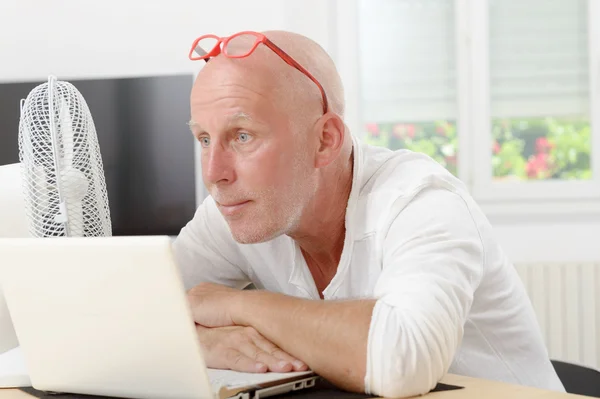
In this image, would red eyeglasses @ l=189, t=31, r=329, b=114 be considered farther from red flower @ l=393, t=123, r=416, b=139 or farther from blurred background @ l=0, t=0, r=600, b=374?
red flower @ l=393, t=123, r=416, b=139

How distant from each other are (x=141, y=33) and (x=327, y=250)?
9.20 feet

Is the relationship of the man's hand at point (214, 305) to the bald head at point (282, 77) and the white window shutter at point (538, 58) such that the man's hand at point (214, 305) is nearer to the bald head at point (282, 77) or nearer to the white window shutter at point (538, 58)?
the bald head at point (282, 77)

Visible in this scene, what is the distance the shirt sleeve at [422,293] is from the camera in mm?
1131

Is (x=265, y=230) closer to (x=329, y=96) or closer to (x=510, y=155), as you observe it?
(x=329, y=96)

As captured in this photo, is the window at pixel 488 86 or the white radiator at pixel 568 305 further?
the window at pixel 488 86

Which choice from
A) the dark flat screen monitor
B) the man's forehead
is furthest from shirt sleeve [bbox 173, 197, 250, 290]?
the dark flat screen monitor

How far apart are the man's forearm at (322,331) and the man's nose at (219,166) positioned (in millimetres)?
229

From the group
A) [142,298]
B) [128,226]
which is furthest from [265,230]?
[128,226]

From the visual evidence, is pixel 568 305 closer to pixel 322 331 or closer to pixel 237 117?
pixel 237 117

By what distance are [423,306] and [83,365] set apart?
0.44 meters

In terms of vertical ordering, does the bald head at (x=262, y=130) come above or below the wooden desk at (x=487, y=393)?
above

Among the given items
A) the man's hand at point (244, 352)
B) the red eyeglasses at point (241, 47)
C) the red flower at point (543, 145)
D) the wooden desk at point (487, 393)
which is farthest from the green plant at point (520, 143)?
the wooden desk at point (487, 393)

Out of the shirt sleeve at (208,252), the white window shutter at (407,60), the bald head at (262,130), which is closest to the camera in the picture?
the bald head at (262,130)

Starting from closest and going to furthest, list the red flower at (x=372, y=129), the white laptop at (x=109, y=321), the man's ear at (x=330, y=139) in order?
the white laptop at (x=109, y=321)
the man's ear at (x=330, y=139)
the red flower at (x=372, y=129)
